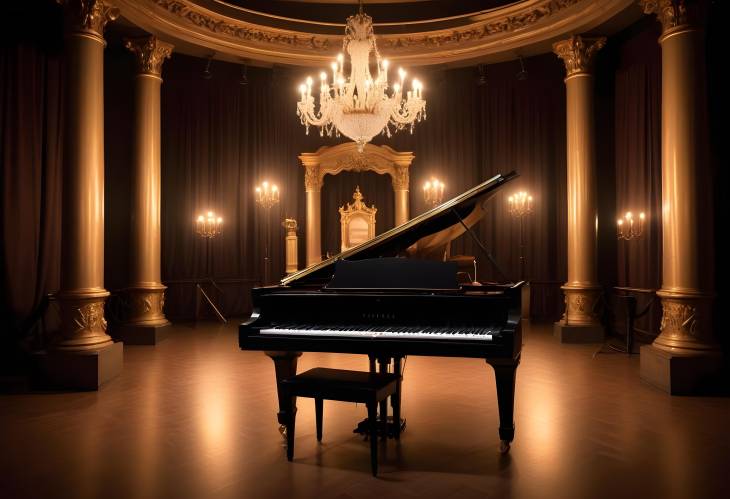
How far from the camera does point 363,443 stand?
337 cm

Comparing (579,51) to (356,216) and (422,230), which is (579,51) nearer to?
(356,216)

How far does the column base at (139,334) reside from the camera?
7.18 metres

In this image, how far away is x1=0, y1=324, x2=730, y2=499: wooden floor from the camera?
108 inches

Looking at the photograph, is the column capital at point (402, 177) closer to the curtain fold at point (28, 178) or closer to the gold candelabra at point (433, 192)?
the gold candelabra at point (433, 192)

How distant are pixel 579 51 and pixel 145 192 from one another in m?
6.11

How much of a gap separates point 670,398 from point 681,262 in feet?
3.88

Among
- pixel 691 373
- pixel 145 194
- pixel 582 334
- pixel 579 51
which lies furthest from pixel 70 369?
pixel 579 51

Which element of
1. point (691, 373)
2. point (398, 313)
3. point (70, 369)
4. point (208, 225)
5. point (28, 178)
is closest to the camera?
point (398, 313)

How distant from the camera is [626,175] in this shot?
7.38 metres

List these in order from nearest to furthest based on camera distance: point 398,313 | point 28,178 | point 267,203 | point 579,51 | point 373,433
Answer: point 373,433 < point 398,313 < point 28,178 < point 579,51 < point 267,203

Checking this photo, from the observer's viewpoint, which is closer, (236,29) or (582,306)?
(582,306)

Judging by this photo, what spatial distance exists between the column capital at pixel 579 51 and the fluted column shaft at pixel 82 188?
572 centimetres

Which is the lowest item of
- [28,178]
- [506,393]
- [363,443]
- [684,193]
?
[363,443]

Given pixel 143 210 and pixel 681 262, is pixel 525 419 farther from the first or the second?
pixel 143 210
